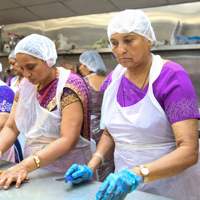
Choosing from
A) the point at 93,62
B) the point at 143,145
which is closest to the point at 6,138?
the point at 143,145

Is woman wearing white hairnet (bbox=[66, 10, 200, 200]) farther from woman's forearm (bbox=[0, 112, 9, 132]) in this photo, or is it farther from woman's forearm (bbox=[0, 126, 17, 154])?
woman's forearm (bbox=[0, 112, 9, 132])

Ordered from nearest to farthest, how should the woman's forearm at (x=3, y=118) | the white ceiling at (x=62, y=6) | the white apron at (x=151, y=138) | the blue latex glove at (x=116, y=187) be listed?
1. the blue latex glove at (x=116, y=187)
2. the white apron at (x=151, y=138)
3. the woman's forearm at (x=3, y=118)
4. the white ceiling at (x=62, y=6)

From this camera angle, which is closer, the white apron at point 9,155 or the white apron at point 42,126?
the white apron at point 42,126

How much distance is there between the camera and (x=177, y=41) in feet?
9.20

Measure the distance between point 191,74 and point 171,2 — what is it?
35.8 inches

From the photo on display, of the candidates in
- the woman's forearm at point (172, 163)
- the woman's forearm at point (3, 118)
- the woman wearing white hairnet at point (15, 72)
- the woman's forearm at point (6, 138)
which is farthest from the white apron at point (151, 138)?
the woman wearing white hairnet at point (15, 72)

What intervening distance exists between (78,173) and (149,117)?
37cm

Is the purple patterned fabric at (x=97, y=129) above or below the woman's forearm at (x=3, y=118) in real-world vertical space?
below

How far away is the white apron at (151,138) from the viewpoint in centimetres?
95

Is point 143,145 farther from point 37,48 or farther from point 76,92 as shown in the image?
point 37,48

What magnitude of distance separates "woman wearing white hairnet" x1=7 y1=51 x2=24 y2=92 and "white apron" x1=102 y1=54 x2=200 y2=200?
1.89 m

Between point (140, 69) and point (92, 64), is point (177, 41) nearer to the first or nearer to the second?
point (92, 64)

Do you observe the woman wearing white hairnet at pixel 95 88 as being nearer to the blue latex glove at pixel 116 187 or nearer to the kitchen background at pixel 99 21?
the kitchen background at pixel 99 21

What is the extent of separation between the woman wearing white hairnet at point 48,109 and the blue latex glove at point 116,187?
40 centimetres
